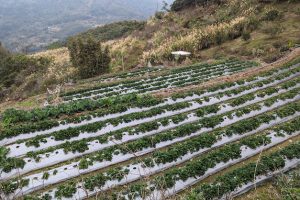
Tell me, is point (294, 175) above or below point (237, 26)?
above

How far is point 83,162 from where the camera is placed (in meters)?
11.5

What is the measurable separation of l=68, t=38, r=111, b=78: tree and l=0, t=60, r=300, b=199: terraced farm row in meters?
12.1

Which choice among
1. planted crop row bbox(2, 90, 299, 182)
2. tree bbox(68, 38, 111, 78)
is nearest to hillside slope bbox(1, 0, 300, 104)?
tree bbox(68, 38, 111, 78)

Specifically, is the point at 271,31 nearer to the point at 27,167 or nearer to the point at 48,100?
the point at 48,100

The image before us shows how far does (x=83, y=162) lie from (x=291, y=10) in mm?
31299

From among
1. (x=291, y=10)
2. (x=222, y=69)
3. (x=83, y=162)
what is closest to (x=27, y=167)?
(x=83, y=162)

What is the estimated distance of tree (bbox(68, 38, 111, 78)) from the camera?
2814 centimetres

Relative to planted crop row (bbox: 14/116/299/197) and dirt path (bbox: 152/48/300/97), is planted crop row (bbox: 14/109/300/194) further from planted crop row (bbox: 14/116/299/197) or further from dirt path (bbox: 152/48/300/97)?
dirt path (bbox: 152/48/300/97)

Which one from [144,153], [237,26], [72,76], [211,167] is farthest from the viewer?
[237,26]

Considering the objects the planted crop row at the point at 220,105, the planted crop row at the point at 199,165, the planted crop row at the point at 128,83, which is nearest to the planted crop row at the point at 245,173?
the planted crop row at the point at 199,165

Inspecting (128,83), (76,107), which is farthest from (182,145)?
(128,83)

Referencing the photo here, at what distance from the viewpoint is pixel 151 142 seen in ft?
41.9

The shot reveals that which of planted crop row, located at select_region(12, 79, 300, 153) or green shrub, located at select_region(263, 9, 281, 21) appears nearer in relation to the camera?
planted crop row, located at select_region(12, 79, 300, 153)

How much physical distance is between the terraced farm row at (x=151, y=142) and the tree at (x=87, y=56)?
39.9 ft
